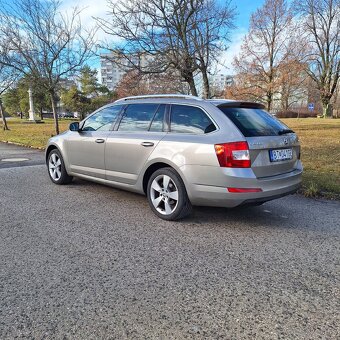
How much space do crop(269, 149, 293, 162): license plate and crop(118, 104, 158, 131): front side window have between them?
179 centimetres

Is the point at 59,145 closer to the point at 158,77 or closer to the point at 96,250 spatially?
the point at 96,250

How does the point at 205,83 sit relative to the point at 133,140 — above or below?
above

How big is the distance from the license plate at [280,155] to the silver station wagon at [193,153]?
0.5 inches

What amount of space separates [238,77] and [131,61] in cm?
1886

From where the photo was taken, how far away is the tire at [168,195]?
3.91 m

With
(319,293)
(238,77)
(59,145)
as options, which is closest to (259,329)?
(319,293)

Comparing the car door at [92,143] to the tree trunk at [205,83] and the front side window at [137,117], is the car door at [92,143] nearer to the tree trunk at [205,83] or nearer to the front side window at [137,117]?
the front side window at [137,117]

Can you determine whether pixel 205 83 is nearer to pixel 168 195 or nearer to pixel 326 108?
pixel 168 195

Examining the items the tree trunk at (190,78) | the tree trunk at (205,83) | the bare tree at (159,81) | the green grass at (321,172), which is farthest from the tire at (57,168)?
the tree trunk at (205,83)

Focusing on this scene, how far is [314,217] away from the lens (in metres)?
4.25

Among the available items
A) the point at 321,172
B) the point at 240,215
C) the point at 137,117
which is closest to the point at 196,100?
the point at 137,117

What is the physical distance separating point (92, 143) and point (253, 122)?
2.72 meters

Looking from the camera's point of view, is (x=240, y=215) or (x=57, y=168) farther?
A: (x=57, y=168)

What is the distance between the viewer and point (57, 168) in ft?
20.0
